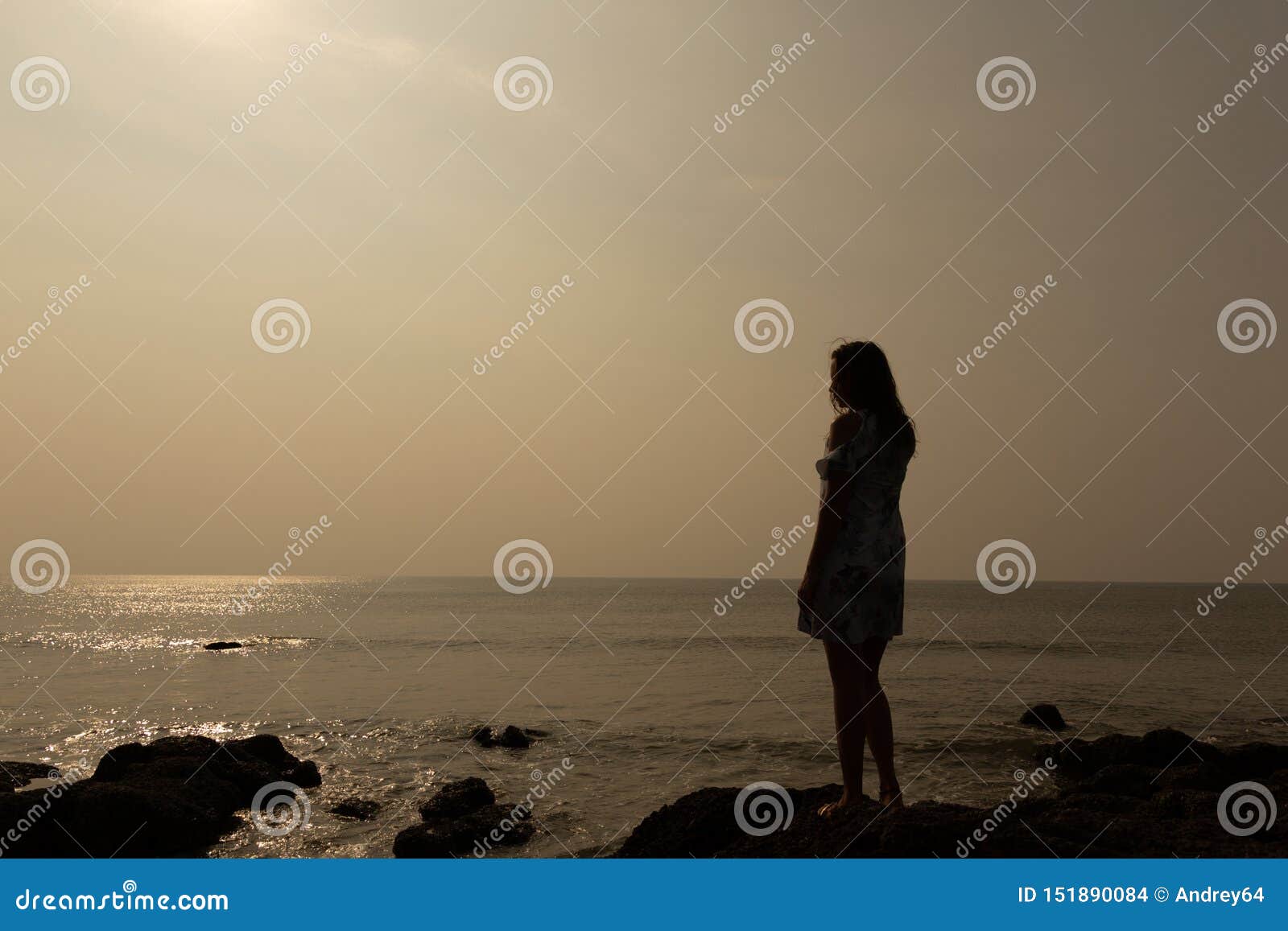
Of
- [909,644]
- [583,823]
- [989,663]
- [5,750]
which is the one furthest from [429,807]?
[909,644]

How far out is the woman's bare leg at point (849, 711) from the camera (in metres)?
4.76

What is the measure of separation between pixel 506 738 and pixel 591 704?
5498 mm

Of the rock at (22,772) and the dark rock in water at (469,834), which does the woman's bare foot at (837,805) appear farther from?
the rock at (22,772)

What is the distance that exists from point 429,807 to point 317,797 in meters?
2.15

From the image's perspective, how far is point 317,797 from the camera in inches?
425

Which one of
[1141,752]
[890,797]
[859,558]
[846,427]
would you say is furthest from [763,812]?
[1141,752]

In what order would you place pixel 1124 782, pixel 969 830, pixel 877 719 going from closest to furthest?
pixel 969 830
pixel 877 719
pixel 1124 782

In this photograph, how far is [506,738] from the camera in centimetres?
1466

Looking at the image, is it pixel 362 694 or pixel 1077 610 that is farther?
pixel 1077 610

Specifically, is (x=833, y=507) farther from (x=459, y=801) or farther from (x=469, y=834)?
(x=459, y=801)

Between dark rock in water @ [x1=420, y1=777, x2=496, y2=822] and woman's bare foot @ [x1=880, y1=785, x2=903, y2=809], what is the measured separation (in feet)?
18.7

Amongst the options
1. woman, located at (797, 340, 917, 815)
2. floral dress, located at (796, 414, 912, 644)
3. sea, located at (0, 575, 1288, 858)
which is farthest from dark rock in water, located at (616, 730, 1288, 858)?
sea, located at (0, 575, 1288, 858)

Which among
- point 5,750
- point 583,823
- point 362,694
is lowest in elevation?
point 5,750

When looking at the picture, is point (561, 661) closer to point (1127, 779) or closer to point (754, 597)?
point (1127, 779)
